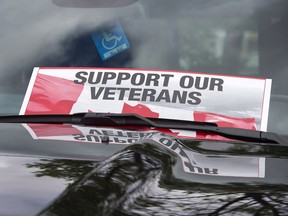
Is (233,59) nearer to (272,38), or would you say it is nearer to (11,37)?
(272,38)

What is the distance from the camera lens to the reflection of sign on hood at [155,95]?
2.39 m

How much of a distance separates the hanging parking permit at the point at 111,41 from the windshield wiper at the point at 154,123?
0.33 m

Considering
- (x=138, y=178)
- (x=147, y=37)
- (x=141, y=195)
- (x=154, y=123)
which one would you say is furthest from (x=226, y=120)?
(x=141, y=195)

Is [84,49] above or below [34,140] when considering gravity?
above

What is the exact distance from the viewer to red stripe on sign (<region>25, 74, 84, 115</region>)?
2422mm

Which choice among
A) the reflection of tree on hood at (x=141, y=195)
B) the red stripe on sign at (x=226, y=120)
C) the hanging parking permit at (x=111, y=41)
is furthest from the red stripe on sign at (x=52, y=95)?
the reflection of tree on hood at (x=141, y=195)

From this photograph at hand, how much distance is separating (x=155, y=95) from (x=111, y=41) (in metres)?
0.29

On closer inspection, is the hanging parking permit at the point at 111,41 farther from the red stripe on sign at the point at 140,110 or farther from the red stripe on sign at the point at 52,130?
the red stripe on sign at the point at 52,130

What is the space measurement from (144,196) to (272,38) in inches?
54.7

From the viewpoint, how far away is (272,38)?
2.61 metres

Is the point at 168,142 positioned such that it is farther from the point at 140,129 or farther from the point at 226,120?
the point at 226,120

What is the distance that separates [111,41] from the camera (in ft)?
8.44

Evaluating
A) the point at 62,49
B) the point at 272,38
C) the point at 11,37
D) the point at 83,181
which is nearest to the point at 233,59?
the point at 272,38

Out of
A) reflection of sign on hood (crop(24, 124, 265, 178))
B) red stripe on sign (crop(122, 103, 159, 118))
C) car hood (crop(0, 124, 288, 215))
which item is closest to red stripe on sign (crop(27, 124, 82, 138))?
reflection of sign on hood (crop(24, 124, 265, 178))
